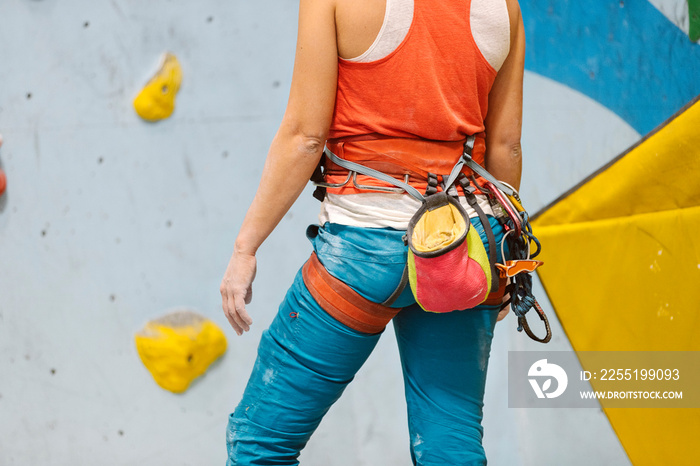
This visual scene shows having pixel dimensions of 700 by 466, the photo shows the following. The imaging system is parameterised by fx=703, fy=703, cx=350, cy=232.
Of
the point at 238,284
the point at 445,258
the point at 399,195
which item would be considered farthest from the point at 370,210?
the point at 238,284

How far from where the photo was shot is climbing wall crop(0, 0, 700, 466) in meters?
1.95

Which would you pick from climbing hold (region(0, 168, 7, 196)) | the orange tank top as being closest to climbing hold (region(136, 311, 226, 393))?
climbing hold (region(0, 168, 7, 196))

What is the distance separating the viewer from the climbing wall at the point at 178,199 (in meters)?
1.95

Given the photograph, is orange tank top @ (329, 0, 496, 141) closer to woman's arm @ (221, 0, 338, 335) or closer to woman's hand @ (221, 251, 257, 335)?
woman's arm @ (221, 0, 338, 335)

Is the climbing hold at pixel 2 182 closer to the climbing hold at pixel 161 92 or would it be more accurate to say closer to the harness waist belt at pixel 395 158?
the climbing hold at pixel 161 92

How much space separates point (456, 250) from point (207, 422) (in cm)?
133

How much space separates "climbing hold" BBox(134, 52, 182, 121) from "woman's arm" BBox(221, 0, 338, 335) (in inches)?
37.6

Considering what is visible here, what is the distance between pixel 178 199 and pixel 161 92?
11.9 inches

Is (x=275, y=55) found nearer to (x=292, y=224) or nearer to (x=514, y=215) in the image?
(x=292, y=224)

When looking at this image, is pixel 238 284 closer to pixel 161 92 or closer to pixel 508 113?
pixel 508 113

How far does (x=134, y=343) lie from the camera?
2062mm

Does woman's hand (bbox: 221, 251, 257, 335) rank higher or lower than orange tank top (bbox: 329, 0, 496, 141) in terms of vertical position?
lower

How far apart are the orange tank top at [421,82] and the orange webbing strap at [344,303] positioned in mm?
233

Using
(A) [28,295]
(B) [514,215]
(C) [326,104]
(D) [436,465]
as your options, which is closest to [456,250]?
(B) [514,215]
